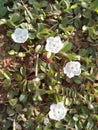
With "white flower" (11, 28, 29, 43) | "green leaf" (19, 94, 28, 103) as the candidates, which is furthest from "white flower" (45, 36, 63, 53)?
"green leaf" (19, 94, 28, 103)

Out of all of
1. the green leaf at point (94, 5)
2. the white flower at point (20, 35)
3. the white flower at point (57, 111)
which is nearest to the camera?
the white flower at point (57, 111)

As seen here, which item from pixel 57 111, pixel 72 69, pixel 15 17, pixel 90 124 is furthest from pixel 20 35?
pixel 90 124

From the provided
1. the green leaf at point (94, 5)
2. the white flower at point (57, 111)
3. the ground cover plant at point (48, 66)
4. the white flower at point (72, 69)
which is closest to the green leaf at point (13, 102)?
the ground cover plant at point (48, 66)

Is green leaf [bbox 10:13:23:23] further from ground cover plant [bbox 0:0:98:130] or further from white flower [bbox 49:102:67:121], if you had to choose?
white flower [bbox 49:102:67:121]

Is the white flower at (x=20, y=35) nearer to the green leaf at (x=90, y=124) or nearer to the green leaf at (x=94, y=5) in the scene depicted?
the green leaf at (x=94, y=5)

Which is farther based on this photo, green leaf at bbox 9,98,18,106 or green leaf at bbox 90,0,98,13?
green leaf at bbox 90,0,98,13

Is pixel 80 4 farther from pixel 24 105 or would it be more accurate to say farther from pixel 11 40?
pixel 24 105

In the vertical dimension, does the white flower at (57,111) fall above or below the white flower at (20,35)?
below

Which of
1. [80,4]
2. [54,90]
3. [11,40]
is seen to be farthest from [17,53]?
[80,4]
